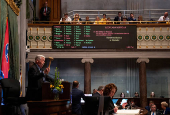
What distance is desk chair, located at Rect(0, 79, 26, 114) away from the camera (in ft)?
21.1

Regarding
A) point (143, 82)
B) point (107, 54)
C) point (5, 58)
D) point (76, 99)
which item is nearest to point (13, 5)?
point (5, 58)

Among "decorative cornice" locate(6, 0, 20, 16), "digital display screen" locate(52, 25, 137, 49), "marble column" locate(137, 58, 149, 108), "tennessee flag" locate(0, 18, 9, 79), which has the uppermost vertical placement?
"decorative cornice" locate(6, 0, 20, 16)

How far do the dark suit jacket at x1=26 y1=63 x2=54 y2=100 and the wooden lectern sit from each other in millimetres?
124

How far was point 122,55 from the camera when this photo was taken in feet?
46.0

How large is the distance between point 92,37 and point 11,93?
7.40 metres

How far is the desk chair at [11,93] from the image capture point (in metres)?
6.43

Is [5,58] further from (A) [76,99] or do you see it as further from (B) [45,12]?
(B) [45,12]

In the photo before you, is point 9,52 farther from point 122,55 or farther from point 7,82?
point 122,55

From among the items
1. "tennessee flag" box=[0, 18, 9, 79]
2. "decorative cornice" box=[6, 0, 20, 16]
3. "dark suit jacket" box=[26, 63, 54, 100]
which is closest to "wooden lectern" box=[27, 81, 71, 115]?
"dark suit jacket" box=[26, 63, 54, 100]

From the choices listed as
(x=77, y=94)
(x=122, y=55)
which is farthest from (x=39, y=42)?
(x=77, y=94)

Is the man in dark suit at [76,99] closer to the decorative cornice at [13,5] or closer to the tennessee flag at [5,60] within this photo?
the tennessee flag at [5,60]

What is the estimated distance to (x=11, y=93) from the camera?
22.9 ft

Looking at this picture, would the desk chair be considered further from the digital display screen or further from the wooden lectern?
the digital display screen

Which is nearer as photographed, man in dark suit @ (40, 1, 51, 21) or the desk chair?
the desk chair
